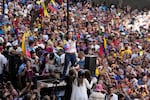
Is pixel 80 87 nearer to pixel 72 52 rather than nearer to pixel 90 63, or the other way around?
pixel 90 63

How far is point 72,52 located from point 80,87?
2.04 metres

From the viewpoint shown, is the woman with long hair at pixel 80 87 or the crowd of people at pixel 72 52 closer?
the woman with long hair at pixel 80 87

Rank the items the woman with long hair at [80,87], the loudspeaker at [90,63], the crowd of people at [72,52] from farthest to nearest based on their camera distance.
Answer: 1. the loudspeaker at [90,63]
2. the crowd of people at [72,52]
3. the woman with long hair at [80,87]

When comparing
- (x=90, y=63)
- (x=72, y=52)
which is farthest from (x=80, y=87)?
(x=72, y=52)

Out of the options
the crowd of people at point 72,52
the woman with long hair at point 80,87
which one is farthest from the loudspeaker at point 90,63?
the woman with long hair at point 80,87

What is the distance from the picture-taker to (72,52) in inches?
470

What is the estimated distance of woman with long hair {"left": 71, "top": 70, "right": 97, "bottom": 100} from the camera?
32.8 feet

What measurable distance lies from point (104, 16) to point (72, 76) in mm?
14168

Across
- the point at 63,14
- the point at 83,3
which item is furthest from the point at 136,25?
the point at 63,14

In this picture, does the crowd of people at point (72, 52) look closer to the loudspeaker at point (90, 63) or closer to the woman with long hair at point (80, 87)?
the woman with long hair at point (80, 87)

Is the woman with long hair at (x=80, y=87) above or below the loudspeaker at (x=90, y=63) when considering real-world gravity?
below

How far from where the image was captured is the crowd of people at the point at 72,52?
10.5m

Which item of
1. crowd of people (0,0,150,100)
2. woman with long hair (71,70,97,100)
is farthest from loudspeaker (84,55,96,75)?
woman with long hair (71,70,97,100)

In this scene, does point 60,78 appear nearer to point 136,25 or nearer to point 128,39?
point 128,39
